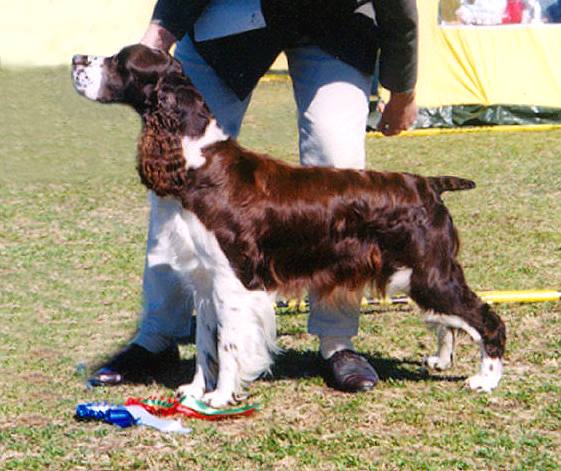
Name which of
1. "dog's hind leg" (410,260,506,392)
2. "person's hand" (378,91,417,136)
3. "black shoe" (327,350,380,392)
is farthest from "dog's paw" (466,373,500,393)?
"person's hand" (378,91,417,136)

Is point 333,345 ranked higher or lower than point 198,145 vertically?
lower

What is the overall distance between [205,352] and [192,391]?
6.2 inches

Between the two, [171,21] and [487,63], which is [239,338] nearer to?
[171,21]

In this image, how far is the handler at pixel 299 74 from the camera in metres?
4.42

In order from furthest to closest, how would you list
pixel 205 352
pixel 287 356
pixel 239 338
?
pixel 287 356, pixel 205 352, pixel 239 338

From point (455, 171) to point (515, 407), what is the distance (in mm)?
5497

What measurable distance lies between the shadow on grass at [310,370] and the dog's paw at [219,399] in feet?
1.09

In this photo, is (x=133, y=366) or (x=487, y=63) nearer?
(x=133, y=366)

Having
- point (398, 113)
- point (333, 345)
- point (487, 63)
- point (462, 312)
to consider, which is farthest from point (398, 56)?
point (487, 63)

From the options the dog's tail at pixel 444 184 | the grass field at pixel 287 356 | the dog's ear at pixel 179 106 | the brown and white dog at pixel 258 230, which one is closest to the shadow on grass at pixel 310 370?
the grass field at pixel 287 356

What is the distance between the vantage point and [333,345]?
466cm

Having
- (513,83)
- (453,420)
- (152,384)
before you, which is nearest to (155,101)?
(152,384)

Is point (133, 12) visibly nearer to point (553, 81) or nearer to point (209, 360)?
point (553, 81)

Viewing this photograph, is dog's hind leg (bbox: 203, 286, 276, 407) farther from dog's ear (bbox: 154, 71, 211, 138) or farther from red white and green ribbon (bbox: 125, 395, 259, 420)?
dog's ear (bbox: 154, 71, 211, 138)
